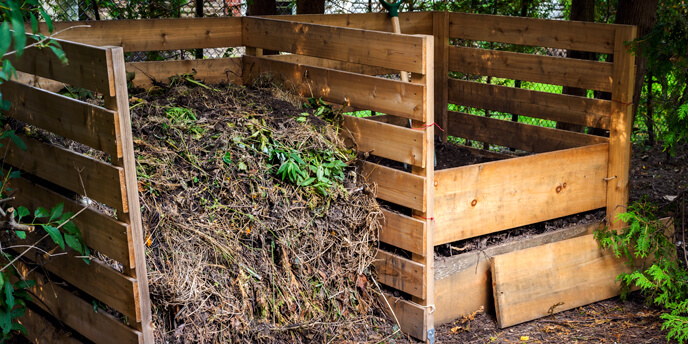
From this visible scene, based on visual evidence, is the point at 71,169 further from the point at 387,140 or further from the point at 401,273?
the point at 401,273

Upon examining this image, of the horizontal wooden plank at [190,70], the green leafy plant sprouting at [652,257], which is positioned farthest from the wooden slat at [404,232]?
the horizontal wooden plank at [190,70]

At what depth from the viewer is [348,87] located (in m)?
4.57

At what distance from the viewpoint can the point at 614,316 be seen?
16.0 ft

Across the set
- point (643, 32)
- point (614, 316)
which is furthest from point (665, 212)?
point (643, 32)

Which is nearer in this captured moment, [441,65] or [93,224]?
[93,224]

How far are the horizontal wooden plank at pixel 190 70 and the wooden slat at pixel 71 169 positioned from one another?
1.44 meters

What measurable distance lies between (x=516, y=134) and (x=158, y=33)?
10.3 ft

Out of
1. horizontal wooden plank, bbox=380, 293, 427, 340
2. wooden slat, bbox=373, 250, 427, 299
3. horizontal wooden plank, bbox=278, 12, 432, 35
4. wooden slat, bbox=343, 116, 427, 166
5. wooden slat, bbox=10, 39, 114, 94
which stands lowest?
horizontal wooden plank, bbox=380, 293, 427, 340

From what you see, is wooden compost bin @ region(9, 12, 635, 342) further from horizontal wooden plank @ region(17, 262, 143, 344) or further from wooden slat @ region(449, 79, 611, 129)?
horizontal wooden plank @ region(17, 262, 143, 344)

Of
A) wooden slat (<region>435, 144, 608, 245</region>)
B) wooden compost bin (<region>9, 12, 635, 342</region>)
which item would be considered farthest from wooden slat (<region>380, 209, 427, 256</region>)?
wooden slat (<region>435, 144, 608, 245</region>)

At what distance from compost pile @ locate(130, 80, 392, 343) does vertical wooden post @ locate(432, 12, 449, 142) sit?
207 centimetres

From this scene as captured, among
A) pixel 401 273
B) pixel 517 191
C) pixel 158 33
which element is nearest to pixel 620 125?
pixel 517 191

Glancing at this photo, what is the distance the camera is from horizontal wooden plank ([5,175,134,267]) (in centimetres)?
325

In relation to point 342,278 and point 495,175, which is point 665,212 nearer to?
point 495,175
